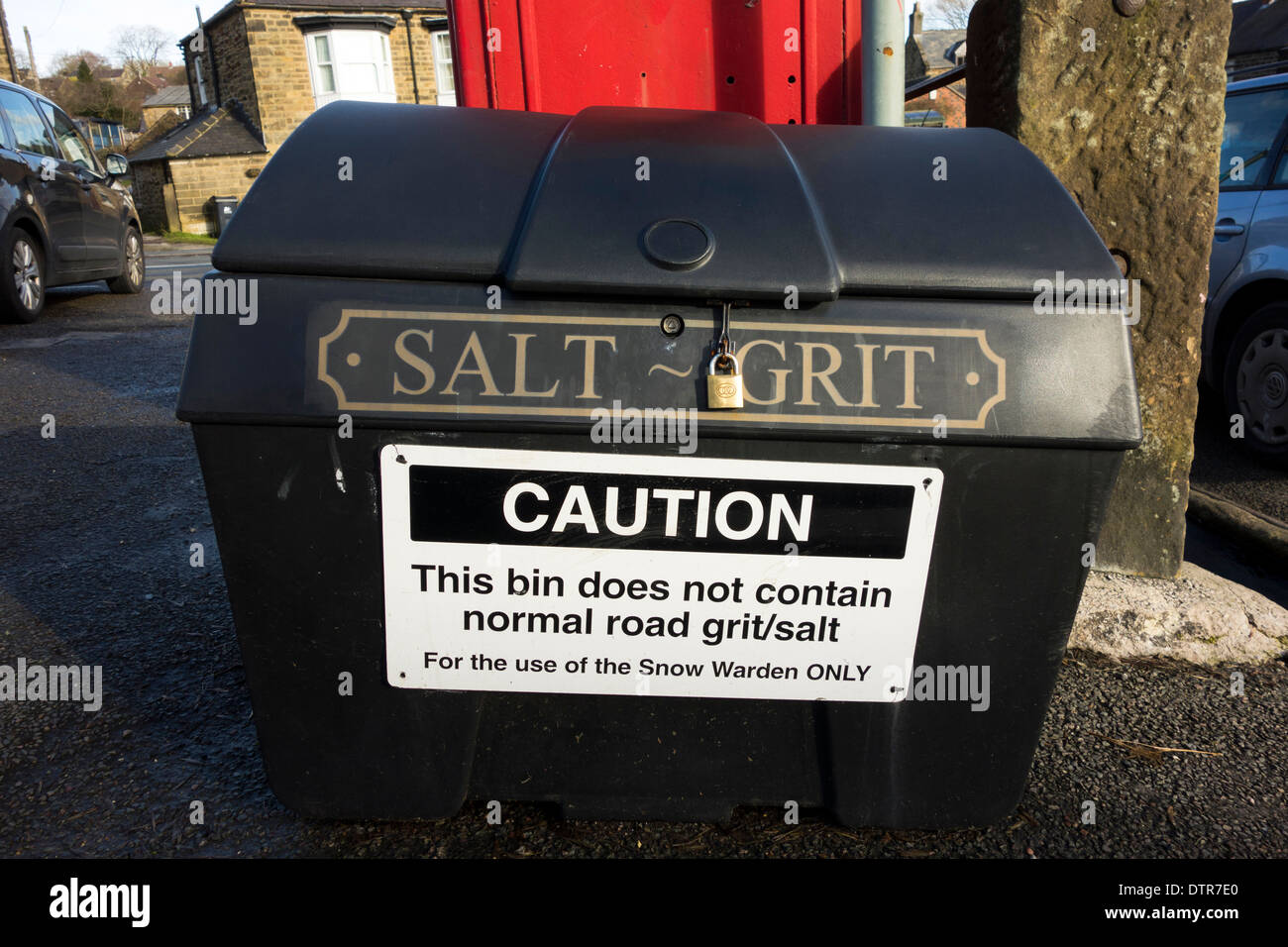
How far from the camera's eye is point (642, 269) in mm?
1344

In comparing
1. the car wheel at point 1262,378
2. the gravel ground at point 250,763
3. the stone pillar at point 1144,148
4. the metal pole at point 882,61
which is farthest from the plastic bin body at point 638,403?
the car wheel at point 1262,378

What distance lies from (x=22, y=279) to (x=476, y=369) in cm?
756

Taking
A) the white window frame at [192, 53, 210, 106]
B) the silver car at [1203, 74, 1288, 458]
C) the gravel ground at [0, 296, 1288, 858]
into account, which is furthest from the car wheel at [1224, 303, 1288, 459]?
the white window frame at [192, 53, 210, 106]

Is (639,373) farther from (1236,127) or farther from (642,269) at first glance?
(1236,127)

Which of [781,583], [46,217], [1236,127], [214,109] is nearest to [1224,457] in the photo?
[1236,127]

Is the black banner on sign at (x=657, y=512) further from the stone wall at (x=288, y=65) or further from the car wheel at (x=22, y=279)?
the stone wall at (x=288, y=65)

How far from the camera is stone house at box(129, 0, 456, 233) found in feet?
79.9

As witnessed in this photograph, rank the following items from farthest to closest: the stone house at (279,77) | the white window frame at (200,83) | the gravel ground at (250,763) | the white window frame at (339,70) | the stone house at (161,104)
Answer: the stone house at (161,104), the white window frame at (200,83), the white window frame at (339,70), the stone house at (279,77), the gravel ground at (250,763)

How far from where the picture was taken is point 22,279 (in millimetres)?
6969

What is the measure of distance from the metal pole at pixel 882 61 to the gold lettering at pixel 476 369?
151 cm

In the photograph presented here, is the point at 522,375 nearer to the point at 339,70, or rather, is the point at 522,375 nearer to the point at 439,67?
the point at 339,70

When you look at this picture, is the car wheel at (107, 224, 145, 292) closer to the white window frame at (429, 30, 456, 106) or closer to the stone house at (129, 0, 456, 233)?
the stone house at (129, 0, 456, 233)

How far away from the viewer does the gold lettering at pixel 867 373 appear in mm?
1347

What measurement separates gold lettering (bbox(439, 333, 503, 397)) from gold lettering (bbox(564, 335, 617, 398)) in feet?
0.42
